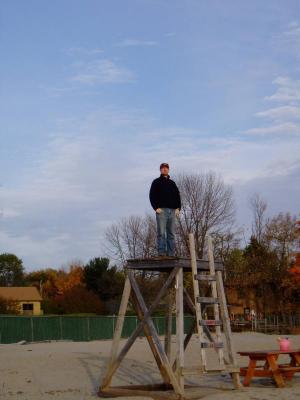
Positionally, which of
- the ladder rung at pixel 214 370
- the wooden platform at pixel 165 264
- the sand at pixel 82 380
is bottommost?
the sand at pixel 82 380

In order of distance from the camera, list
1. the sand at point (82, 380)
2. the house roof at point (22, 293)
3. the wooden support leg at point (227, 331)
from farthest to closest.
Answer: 1. the house roof at point (22, 293)
2. the wooden support leg at point (227, 331)
3. the sand at point (82, 380)

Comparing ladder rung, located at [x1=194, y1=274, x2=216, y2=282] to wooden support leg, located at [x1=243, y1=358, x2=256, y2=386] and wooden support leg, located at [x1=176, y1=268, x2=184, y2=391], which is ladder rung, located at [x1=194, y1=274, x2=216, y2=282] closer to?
wooden support leg, located at [x1=176, y1=268, x2=184, y2=391]

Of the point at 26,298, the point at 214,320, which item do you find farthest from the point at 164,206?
the point at 26,298

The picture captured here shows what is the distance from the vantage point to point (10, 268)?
121m

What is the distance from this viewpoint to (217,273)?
47.6 feet

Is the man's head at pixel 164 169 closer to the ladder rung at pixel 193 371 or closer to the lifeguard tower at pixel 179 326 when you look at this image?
the lifeguard tower at pixel 179 326

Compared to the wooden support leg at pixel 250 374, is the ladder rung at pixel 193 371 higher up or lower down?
higher up

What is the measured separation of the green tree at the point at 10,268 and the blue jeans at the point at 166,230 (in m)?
105

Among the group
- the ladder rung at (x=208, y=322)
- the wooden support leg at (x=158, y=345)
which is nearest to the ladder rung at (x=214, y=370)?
the wooden support leg at (x=158, y=345)

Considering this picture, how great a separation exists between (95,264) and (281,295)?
22.6 meters

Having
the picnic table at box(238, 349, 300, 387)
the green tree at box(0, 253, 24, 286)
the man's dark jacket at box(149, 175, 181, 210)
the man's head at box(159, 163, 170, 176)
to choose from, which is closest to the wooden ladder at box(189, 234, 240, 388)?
the picnic table at box(238, 349, 300, 387)

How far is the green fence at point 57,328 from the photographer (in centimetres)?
3938

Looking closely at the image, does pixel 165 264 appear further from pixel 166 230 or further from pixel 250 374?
pixel 250 374

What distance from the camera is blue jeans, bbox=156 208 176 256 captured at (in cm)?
1434
